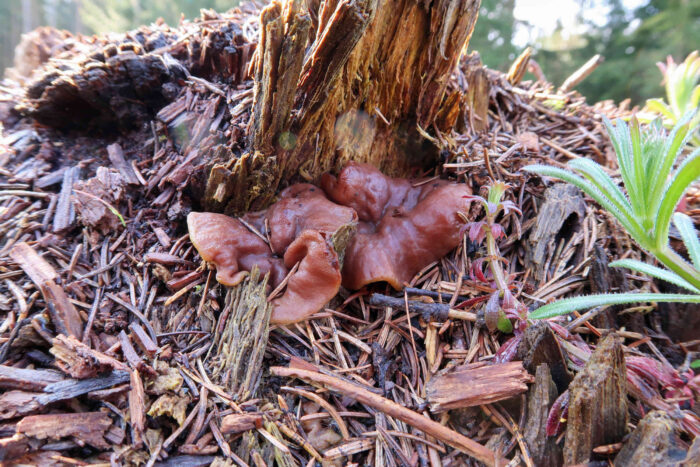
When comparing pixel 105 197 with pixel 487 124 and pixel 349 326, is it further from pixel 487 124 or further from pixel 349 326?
pixel 487 124

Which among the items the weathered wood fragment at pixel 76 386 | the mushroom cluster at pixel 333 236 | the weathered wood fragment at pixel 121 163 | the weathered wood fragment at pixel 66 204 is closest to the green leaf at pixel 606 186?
the mushroom cluster at pixel 333 236

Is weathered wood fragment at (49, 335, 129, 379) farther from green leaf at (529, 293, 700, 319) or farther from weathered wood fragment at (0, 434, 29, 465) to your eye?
green leaf at (529, 293, 700, 319)

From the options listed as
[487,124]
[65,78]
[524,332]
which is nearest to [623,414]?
[524,332]

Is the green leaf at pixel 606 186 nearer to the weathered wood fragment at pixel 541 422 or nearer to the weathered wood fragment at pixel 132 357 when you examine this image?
the weathered wood fragment at pixel 541 422

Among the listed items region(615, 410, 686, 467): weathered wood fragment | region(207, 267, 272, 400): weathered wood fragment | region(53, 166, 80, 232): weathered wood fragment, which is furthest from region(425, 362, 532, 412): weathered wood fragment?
region(53, 166, 80, 232): weathered wood fragment

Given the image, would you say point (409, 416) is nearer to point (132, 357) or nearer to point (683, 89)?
point (132, 357)
